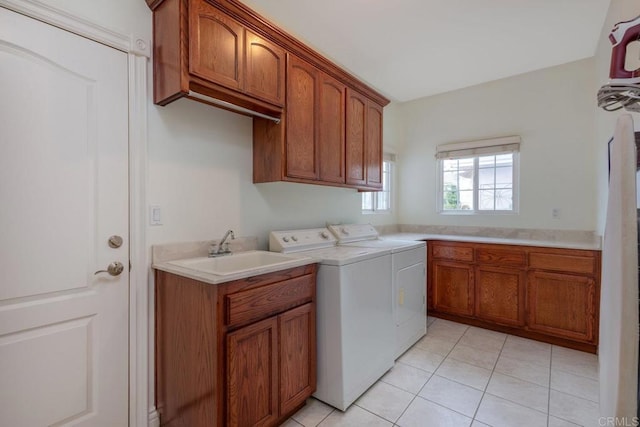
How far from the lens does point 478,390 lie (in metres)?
2.00

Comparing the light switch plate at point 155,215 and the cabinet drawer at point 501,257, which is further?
the cabinet drawer at point 501,257

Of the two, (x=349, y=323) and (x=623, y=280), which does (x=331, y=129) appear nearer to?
(x=349, y=323)

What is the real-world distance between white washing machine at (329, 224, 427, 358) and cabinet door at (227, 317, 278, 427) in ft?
3.74

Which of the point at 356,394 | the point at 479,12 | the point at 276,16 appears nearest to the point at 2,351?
the point at 356,394

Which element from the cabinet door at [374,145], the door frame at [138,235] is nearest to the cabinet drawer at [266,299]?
the door frame at [138,235]

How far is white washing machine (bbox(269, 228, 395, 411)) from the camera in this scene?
1.80m

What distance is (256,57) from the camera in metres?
1.82

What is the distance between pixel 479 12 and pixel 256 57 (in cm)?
169

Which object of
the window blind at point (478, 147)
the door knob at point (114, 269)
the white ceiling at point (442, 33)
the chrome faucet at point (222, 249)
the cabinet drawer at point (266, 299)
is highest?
the white ceiling at point (442, 33)

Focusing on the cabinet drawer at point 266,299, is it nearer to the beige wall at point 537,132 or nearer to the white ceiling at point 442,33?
→ the white ceiling at point 442,33

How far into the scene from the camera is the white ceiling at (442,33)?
210 centimetres

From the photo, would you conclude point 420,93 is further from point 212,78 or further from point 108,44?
point 108,44

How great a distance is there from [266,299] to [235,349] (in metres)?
0.27

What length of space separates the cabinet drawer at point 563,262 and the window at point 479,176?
0.78m
